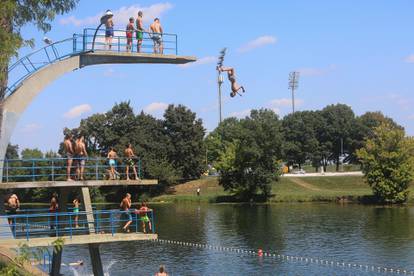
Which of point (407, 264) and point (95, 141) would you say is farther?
point (95, 141)

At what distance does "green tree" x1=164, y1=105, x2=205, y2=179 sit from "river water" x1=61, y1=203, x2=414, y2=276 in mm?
39286

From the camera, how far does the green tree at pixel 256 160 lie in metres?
96.3

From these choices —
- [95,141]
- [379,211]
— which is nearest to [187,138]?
[95,141]

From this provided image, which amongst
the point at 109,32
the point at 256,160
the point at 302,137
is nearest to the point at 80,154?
Result: the point at 109,32

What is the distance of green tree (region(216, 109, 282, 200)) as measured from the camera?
9631 cm

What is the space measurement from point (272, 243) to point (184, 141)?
7011cm

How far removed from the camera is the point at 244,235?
5634 centimetres

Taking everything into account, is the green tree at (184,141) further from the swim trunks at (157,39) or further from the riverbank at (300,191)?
the swim trunks at (157,39)

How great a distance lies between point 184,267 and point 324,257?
1028 centimetres

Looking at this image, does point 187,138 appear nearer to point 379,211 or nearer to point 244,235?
point 379,211

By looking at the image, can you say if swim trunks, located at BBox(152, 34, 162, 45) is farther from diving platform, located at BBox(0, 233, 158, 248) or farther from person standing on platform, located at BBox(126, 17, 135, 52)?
diving platform, located at BBox(0, 233, 158, 248)

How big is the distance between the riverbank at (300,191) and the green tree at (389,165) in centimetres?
240

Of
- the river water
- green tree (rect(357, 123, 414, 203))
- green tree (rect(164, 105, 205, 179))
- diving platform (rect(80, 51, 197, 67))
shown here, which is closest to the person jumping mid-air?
diving platform (rect(80, 51, 197, 67))

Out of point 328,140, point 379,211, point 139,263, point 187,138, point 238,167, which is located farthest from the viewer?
point 328,140
